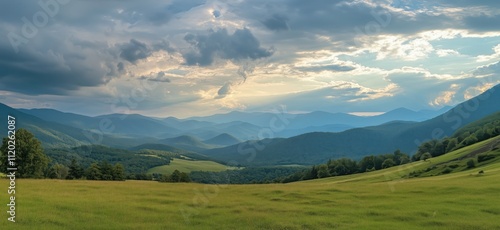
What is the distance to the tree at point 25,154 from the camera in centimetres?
7175

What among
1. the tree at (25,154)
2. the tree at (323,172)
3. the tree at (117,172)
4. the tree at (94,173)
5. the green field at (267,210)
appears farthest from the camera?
the tree at (323,172)

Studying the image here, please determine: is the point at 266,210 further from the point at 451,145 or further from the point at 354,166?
the point at 451,145

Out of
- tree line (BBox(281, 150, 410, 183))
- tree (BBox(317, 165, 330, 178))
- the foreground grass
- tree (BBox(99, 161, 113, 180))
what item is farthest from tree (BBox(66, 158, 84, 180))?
tree (BBox(317, 165, 330, 178))

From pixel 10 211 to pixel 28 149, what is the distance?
5597 centimetres

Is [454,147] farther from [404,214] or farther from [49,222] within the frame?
[49,222]

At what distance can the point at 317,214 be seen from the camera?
2839cm

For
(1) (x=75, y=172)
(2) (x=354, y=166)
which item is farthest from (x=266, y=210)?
(2) (x=354, y=166)

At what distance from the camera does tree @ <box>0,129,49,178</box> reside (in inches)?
2825

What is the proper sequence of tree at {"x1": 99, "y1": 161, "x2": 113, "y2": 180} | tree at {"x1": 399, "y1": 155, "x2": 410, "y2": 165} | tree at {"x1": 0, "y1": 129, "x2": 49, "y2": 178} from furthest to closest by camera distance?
tree at {"x1": 399, "y1": 155, "x2": 410, "y2": 165}
tree at {"x1": 99, "y1": 161, "x2": 113, "y2": 180}
tree at {"x1": 0, "y1": 129, "x2": 49, "y2": 178}

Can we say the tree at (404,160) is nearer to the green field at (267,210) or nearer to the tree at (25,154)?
the green field at (267,210)

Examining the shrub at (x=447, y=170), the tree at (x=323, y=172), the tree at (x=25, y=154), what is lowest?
the tree at (x=323, y=172)

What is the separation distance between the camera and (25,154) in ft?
242

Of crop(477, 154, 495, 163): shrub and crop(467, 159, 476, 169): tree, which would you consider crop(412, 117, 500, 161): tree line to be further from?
crop(467, 159, 476, 169): tree

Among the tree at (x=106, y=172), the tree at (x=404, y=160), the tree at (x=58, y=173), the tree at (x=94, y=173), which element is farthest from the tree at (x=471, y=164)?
the tree at (x=58, y=173)
